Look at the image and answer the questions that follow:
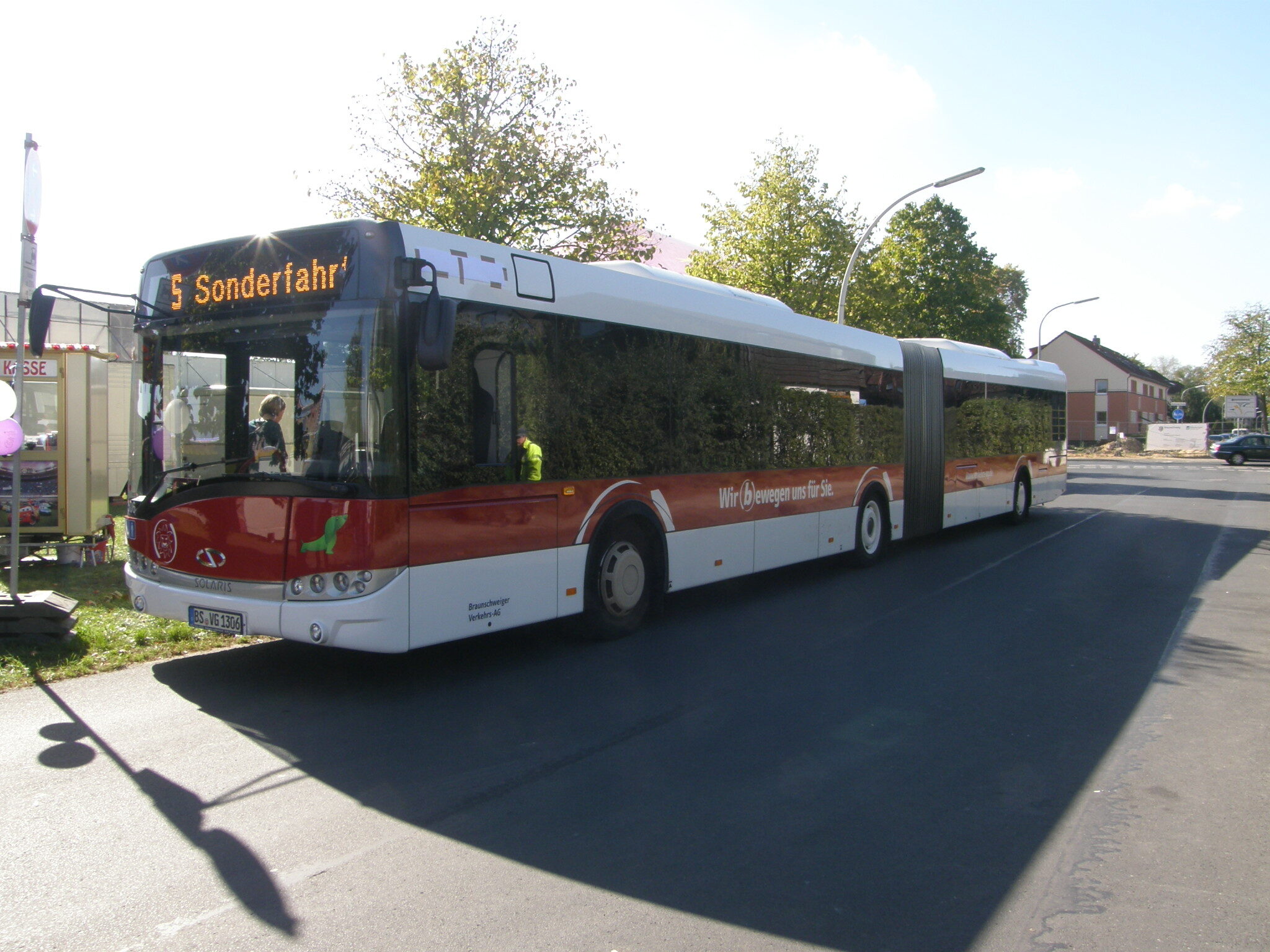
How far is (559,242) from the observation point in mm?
19266

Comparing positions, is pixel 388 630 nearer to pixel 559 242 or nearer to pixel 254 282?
pixel 254 282

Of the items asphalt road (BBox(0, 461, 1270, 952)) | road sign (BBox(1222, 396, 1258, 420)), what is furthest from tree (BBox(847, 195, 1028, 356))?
road sign (BBox(1222, 396, 1258, 420))

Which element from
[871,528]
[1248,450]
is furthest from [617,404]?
[1248,450]

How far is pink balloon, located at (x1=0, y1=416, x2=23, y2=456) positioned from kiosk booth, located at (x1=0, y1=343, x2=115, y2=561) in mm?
3786

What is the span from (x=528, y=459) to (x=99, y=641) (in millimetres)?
3637

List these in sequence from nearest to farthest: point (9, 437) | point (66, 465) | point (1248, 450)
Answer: point (9, 437) → point (66, 465) → point (1248, 450)

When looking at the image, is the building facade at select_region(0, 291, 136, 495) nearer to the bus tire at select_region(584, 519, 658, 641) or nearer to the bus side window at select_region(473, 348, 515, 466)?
the bus side window at select_region(473, 348, 515, 466)

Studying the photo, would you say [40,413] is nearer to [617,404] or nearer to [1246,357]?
[617,404]

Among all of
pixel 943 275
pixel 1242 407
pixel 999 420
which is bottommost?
pixel 999 420

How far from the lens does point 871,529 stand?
13.2 meters

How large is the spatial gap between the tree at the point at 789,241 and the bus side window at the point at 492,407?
69.4 ft

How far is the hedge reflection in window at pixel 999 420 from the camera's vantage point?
1570 cm

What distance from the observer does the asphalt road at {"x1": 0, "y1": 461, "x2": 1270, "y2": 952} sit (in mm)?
3473

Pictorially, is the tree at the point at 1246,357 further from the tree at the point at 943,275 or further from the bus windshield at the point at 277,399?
the bus windshield at the point at 277,399
